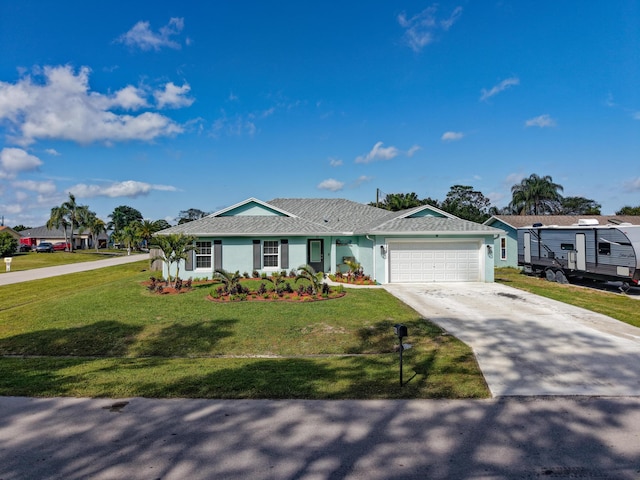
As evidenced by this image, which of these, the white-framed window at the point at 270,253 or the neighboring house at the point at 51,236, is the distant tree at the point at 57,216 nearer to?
the neighboring house at the point at 51,236

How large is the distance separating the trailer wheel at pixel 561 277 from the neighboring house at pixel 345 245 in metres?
3.98

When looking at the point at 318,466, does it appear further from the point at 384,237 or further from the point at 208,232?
the point at 208,232

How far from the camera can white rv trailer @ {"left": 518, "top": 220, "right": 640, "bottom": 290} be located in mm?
15109

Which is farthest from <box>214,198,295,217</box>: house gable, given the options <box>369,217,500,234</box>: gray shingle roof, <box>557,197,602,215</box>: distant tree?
<box>557,197,602,215</box>: distant tree

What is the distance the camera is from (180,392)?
5773mm

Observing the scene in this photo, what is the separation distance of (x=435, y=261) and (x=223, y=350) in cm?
1254

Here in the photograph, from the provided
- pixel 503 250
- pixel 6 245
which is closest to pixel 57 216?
pixel 6 245

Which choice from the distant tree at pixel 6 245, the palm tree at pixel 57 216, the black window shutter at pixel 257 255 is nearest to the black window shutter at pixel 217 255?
the black window shutter at pixel 257 255

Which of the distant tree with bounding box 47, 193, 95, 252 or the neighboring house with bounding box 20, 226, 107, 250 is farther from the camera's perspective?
the neighboring house with bounding box 20, 226, 107, 250

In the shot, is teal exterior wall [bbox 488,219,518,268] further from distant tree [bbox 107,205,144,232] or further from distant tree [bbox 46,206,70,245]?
distant tree [bbox 107,205,144,232]

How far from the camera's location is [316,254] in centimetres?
2191

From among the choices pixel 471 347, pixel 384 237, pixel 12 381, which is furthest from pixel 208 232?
pixel 471 347

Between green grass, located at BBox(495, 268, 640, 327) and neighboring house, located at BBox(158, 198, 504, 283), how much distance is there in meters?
2.26

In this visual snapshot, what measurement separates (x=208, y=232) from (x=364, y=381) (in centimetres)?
1472
